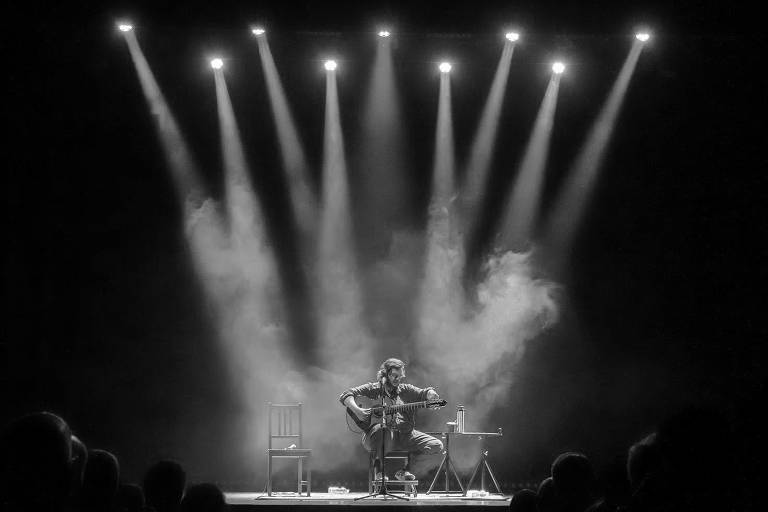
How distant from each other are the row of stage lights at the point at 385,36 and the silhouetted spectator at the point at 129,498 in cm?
588

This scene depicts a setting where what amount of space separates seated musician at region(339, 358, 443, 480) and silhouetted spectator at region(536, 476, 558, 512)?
15.4 feet

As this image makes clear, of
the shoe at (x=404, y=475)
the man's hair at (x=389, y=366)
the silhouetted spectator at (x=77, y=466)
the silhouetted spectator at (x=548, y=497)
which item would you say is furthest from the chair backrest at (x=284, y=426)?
the silhouetted spectator at (x=77, y=466)

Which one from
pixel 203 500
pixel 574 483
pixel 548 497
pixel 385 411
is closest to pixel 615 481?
pixel 574 483

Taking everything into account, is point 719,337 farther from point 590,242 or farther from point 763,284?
point 590,242

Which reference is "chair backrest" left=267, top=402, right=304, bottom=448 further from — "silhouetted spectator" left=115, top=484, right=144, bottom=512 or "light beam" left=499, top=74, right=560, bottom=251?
"silhouetted spectator" left=115, top=484, right=144, bottom=512

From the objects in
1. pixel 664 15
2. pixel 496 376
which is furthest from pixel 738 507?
pixel 496 376

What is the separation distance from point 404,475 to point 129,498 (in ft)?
15.8

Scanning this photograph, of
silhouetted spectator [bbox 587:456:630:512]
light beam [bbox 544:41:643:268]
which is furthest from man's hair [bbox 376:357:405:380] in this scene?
silhouetted spectator [bbox 587:456:630:512]

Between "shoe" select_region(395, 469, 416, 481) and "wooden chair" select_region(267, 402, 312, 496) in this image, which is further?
"wooden chair" select_region(267, 402, 312, 496)

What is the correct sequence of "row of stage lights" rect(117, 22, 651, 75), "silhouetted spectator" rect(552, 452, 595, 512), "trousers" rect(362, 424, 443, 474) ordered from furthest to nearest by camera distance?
"row of stage lights" rect(117, 22, 651, 75) < "trousers" rect(362, 424, 443, 474) < "silhouetted spectator" rect(552, 452, 595, 512)

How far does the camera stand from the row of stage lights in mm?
7746

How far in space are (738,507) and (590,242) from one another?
24.9 ft

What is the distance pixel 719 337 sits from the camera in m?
8.26

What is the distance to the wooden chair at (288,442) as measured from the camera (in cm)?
718
